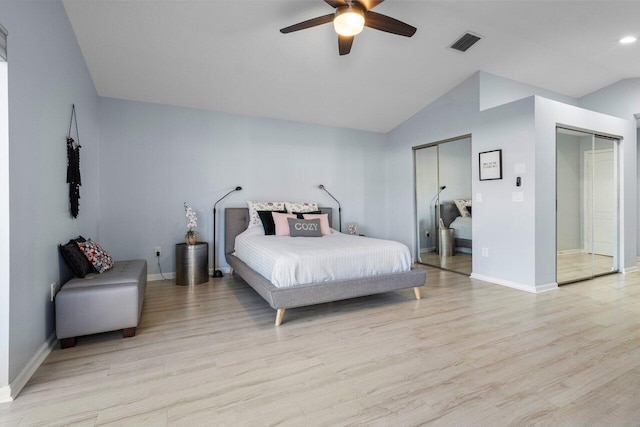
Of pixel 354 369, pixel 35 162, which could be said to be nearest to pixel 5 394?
pixel 35 162

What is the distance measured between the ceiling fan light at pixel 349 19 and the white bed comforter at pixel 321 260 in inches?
78.5

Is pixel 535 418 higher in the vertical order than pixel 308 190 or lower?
lower

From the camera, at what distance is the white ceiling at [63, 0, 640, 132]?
301 centimetres

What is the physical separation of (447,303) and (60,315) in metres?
3.39

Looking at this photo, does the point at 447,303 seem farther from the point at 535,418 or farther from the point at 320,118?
the point at 320,118

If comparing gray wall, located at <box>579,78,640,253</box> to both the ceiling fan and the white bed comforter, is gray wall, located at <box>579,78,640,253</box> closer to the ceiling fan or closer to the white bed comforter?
the white bed comforter

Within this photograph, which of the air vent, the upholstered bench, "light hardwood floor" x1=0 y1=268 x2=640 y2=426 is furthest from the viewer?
the air vent

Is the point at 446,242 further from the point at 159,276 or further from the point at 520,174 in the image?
the point at 159,276

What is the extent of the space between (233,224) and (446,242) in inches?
132

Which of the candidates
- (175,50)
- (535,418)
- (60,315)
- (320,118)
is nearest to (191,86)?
(175,50)

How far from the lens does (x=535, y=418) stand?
4.89 feet

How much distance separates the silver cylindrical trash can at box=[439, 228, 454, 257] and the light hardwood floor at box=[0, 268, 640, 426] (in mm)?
1656

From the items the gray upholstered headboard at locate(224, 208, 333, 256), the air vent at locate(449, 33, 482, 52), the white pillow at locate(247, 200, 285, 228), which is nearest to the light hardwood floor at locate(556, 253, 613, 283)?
the air vent at locate(449, 33, 482, 52)

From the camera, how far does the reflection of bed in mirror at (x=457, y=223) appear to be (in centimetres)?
451
